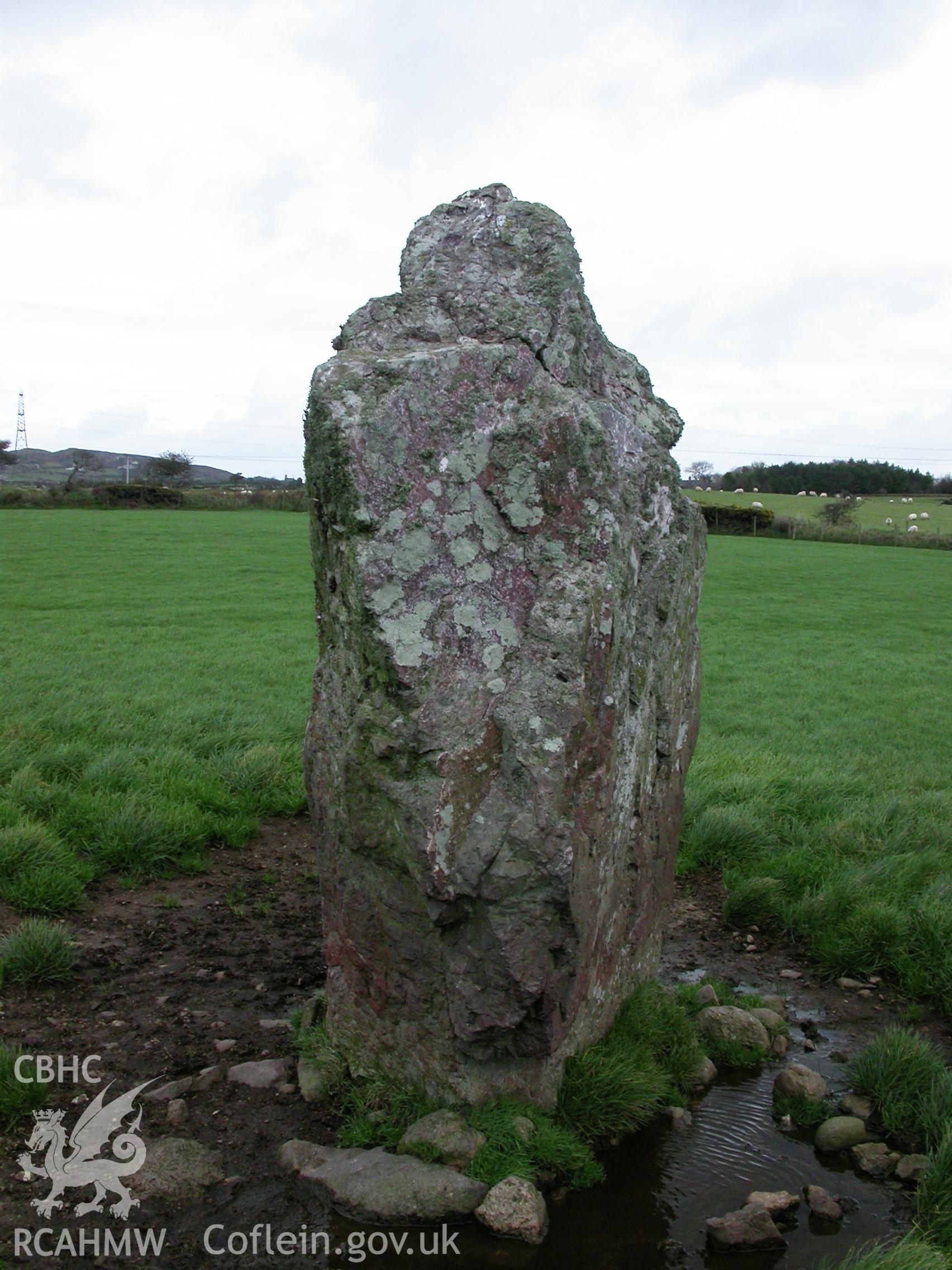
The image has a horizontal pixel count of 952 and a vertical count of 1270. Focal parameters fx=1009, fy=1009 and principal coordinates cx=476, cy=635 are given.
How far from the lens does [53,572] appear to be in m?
23.7

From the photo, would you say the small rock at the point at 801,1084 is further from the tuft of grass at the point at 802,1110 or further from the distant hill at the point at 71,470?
the distant hill at the point at 71,470

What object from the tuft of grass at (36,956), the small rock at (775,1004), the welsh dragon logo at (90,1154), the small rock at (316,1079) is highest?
the tuft of grass at (36,956)

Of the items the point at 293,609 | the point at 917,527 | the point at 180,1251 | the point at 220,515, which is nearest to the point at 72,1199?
the point at 180,1251

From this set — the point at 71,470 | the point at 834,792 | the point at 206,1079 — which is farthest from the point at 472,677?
the point at 71,470

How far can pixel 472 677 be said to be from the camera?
13.7 feet

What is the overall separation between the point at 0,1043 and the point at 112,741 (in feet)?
15.2

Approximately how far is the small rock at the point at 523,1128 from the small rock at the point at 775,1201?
2.93ft

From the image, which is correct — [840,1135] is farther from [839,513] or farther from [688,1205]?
[839,513]

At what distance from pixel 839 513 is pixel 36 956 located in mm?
54936

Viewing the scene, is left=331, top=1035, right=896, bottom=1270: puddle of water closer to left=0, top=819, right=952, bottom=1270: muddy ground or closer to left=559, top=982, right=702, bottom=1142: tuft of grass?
left=559, top=982, right=702, bottom=1142: tuft of grass

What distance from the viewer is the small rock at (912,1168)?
4.19m

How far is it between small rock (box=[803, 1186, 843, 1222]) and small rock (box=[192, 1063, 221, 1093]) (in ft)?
8.52

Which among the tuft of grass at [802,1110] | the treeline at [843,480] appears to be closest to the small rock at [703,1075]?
the tuft of grass at [802,1110]

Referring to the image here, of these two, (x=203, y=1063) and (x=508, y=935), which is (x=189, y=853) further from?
(x=508, y=935)
